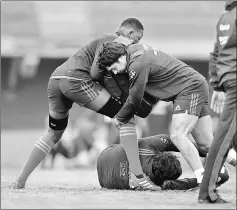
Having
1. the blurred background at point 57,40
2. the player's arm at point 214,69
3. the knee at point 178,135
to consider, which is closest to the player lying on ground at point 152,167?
the knee at point 178,135

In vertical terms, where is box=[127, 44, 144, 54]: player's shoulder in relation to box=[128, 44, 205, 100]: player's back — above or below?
above

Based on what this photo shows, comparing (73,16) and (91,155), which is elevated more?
(73,16)

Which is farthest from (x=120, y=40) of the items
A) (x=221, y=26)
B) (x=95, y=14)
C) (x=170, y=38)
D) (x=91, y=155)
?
(x=95, y=14)

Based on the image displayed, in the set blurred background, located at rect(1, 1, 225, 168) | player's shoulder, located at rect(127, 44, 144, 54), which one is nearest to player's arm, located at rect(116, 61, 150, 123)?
player's shoulder, located at rect(127, 44, 144, 54)

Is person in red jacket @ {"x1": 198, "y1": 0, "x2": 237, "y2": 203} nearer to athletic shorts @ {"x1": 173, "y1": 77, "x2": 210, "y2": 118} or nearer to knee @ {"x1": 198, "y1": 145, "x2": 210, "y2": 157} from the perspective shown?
athletic shorts @ {"x1": 173, "y1": 77, "x2": 210, "y2": 118}

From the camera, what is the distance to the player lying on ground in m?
7.91

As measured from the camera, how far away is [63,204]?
598cm

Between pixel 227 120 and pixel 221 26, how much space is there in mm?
829

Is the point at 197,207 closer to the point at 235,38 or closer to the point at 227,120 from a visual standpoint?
the point at 227,120

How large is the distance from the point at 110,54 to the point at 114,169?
134 centimetres

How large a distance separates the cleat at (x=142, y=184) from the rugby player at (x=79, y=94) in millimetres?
308

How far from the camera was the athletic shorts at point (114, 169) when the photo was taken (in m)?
8.03

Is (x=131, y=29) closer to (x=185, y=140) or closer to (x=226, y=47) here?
(x=185, y=140)

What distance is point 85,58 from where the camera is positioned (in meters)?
8.45
